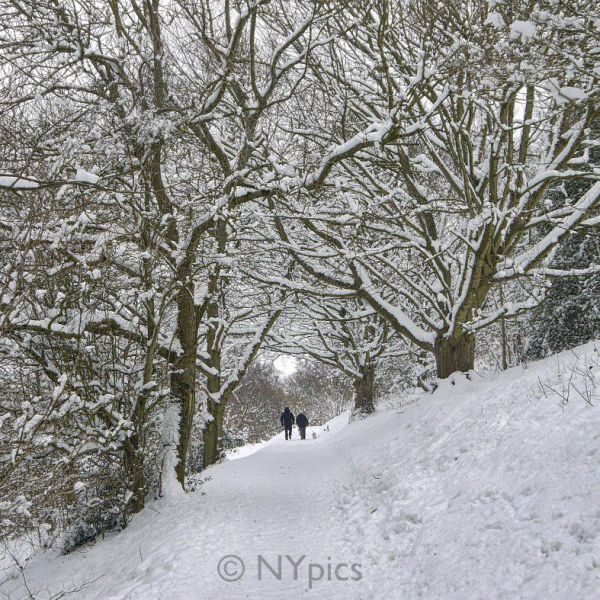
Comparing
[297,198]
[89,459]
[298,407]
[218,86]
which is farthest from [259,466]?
[298,407]

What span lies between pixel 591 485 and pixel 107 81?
7.59m

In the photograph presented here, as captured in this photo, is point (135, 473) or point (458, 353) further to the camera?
point (458, 353)

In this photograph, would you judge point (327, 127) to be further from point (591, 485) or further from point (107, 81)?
point (591, 485)

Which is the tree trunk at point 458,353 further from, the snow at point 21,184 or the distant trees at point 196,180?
the snow at point 21,184

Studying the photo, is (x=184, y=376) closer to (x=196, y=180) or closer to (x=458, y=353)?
(x=196, y=180)

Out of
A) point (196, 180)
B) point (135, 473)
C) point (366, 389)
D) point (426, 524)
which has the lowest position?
point (426, 524)

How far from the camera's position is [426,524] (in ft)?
14.8

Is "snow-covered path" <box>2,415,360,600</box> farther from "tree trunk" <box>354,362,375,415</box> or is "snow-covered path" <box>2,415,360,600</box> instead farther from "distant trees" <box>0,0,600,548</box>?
"tree trunk" <box>354,362,375,415</box>

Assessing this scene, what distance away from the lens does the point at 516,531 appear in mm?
3482

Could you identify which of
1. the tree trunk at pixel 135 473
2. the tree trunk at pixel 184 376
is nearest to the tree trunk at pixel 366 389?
the tree trunk at pixel 184 376

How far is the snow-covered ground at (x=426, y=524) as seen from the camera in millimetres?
3285

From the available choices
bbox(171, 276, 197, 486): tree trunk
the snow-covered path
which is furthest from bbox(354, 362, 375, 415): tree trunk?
Answer: bbox(171, 276, 197, 486): tree trunk

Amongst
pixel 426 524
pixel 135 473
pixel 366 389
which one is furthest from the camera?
pixel 366 389

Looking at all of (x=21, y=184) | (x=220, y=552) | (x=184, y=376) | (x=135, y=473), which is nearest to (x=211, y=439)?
(x=184, y=376)
